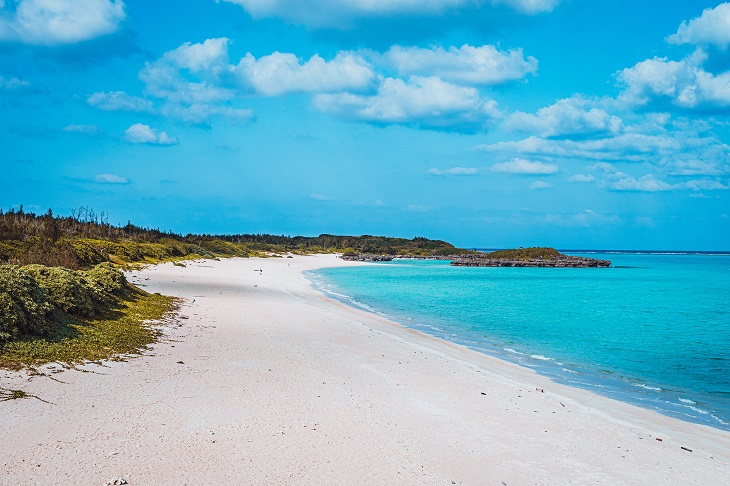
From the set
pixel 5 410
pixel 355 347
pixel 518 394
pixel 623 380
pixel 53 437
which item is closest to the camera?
pixel 53 437

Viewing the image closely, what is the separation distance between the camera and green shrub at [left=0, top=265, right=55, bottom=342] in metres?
10.1

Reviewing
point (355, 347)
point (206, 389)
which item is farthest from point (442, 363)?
point (206, 389)

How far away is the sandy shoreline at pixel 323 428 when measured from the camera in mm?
6312

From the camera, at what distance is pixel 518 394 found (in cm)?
1101

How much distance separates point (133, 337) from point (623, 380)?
12968 mm

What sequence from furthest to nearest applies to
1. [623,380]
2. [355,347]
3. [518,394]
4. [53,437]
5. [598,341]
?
[598,341] → [355,347] → [623,380] → [518,394] → [53,437]

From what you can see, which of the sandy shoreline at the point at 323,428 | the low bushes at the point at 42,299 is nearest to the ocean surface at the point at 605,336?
the sandy shoreline at the point at 323,428

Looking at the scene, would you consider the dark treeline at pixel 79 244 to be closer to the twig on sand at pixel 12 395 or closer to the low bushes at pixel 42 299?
the low bushes at pixel 42 299

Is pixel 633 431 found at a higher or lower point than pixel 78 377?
lower

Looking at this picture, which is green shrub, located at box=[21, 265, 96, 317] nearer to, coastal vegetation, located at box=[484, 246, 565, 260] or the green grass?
the green grass

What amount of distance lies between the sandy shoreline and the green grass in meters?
0.63

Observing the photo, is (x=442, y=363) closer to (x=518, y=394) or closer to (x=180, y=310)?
(x=518, y=394)

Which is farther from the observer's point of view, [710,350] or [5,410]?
[710,350]

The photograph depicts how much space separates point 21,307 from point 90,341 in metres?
1.62
